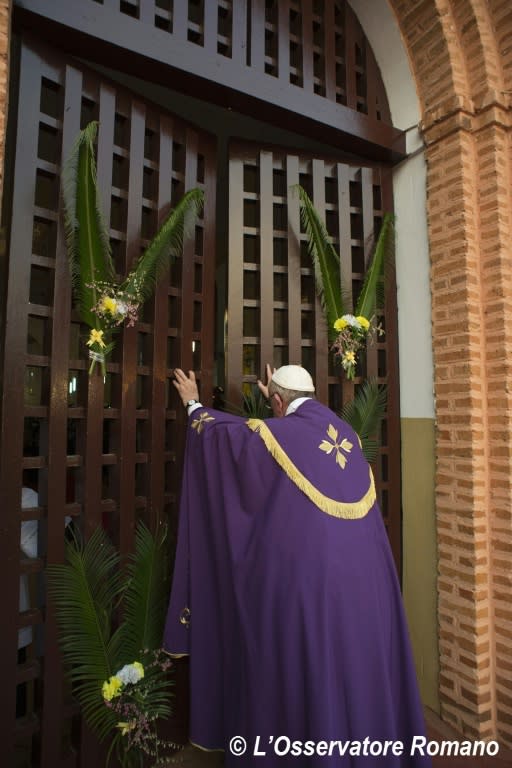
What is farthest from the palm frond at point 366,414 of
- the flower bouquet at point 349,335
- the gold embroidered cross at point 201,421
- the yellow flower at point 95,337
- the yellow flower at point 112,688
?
the yellow flower at point 112,688

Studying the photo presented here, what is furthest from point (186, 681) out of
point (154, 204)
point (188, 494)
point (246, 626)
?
point (154, 204)

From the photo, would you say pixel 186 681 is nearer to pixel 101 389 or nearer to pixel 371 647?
pixel 371 647

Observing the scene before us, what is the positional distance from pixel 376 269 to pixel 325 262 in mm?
417

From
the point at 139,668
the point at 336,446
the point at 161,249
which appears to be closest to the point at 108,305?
the point at 161,249

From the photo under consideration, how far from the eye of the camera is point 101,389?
2.68 m

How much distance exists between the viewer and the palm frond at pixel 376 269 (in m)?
3.44

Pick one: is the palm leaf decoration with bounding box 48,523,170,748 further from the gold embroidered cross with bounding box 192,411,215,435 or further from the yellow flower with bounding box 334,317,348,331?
the yellow flower with bounding box 334,317,348,331

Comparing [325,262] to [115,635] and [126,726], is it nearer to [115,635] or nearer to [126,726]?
[115,635]

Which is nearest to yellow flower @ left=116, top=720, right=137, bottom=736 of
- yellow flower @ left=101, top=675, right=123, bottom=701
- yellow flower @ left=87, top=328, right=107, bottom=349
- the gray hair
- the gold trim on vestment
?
yellow flower @ left=101, top=675, right=123, bottom=701

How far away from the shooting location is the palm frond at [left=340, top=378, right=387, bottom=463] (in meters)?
3.40

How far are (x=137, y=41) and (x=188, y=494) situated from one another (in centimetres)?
256

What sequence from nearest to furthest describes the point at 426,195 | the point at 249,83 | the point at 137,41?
the point at 137,41 < the point at 249,83 < the point at 426,195

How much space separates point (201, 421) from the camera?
8.74ft

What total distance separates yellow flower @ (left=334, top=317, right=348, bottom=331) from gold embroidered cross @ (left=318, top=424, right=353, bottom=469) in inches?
42.5
